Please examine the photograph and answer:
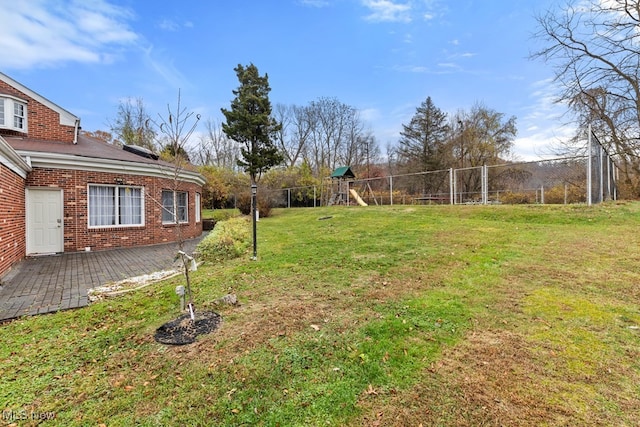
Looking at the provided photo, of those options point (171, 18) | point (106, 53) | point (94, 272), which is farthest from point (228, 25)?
point (94, 272)

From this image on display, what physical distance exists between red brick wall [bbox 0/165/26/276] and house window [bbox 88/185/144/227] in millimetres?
1687

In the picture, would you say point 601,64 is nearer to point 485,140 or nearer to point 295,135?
point 485,140

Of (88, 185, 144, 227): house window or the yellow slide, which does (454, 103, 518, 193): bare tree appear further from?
(88, 185, 144, 227): house window

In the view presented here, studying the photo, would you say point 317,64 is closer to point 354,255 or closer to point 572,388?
point 354,255

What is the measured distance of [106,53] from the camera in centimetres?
1339

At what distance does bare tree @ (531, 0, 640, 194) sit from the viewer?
13445mm

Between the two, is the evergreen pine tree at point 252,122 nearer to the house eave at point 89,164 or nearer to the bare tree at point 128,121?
the bare tree at point 128,121

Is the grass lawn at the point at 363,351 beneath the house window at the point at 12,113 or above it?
beneath

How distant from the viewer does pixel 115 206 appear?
10.1 meters

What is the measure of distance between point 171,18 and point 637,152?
2265 centimetres

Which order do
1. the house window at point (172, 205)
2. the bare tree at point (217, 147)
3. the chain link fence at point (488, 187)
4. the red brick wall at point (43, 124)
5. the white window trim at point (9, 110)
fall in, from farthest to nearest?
the bare tree at point (217, 147)
the chain link fence at point (488, 187)
the house window at point (172, 205)
the red brick wall at point (43, 124)
the white window trim at point (9, 110)

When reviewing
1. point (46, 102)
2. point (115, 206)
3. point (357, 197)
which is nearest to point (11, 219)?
point (115, 206)

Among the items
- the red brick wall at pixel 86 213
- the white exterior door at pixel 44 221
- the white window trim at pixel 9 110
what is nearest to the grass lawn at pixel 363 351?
the red brick wall at pixel 86 213

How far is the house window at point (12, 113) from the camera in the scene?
10.5 meters
